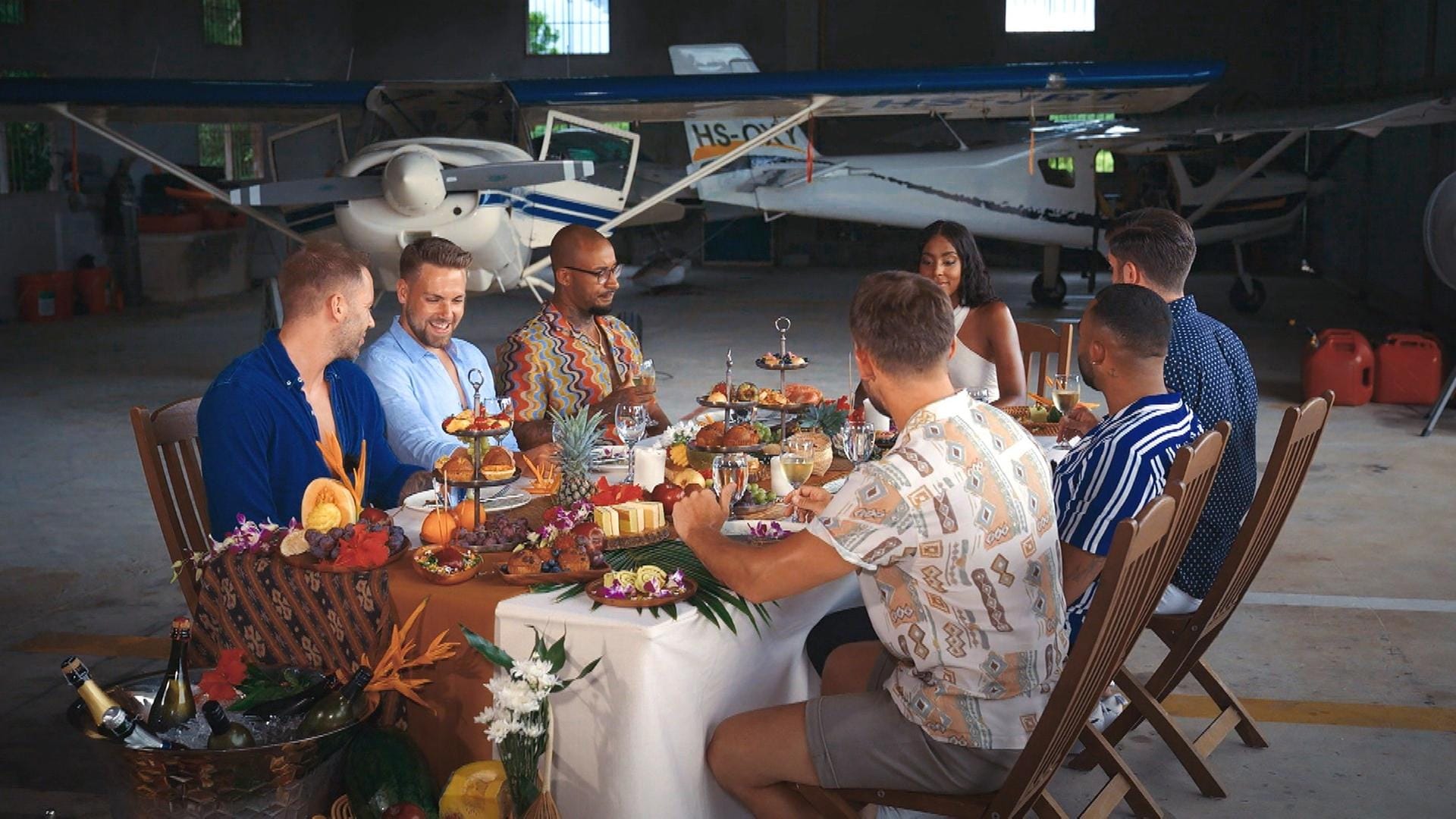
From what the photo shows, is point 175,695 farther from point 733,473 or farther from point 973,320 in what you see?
point 973,320

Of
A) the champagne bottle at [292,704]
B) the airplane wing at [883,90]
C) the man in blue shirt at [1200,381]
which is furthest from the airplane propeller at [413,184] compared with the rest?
the champagne bottle at [292,704]

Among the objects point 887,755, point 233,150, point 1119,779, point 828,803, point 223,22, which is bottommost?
point 1119,779

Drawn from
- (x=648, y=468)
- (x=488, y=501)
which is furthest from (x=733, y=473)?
(x=488, y=501)

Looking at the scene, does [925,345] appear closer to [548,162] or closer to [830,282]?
[548,162]

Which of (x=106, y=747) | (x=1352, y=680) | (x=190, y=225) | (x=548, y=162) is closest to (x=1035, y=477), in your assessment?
(x=106, y=747)

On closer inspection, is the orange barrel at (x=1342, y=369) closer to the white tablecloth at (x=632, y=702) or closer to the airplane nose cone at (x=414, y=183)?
the airplane nose cone at (x=414, y=183)

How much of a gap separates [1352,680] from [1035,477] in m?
2.48

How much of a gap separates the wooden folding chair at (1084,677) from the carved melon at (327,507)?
3.60 feet

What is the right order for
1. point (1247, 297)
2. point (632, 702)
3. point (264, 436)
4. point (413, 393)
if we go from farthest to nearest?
point (1247, 297) → point (413, 393) → point (264, 436) → point (632, 702)

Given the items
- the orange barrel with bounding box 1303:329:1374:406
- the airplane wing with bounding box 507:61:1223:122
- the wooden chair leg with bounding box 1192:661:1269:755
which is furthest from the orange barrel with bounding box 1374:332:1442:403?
the wooden chair leg with bounding box 1192:661:1269:755

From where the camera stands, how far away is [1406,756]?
12.0ft

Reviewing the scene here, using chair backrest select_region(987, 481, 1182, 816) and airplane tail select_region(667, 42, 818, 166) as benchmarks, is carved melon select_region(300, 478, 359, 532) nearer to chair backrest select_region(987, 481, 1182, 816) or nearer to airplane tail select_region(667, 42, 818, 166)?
chair backrest select_region(987, 481, 1182, 816)

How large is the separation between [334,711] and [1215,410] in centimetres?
251

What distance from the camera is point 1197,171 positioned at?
52.1 ft
